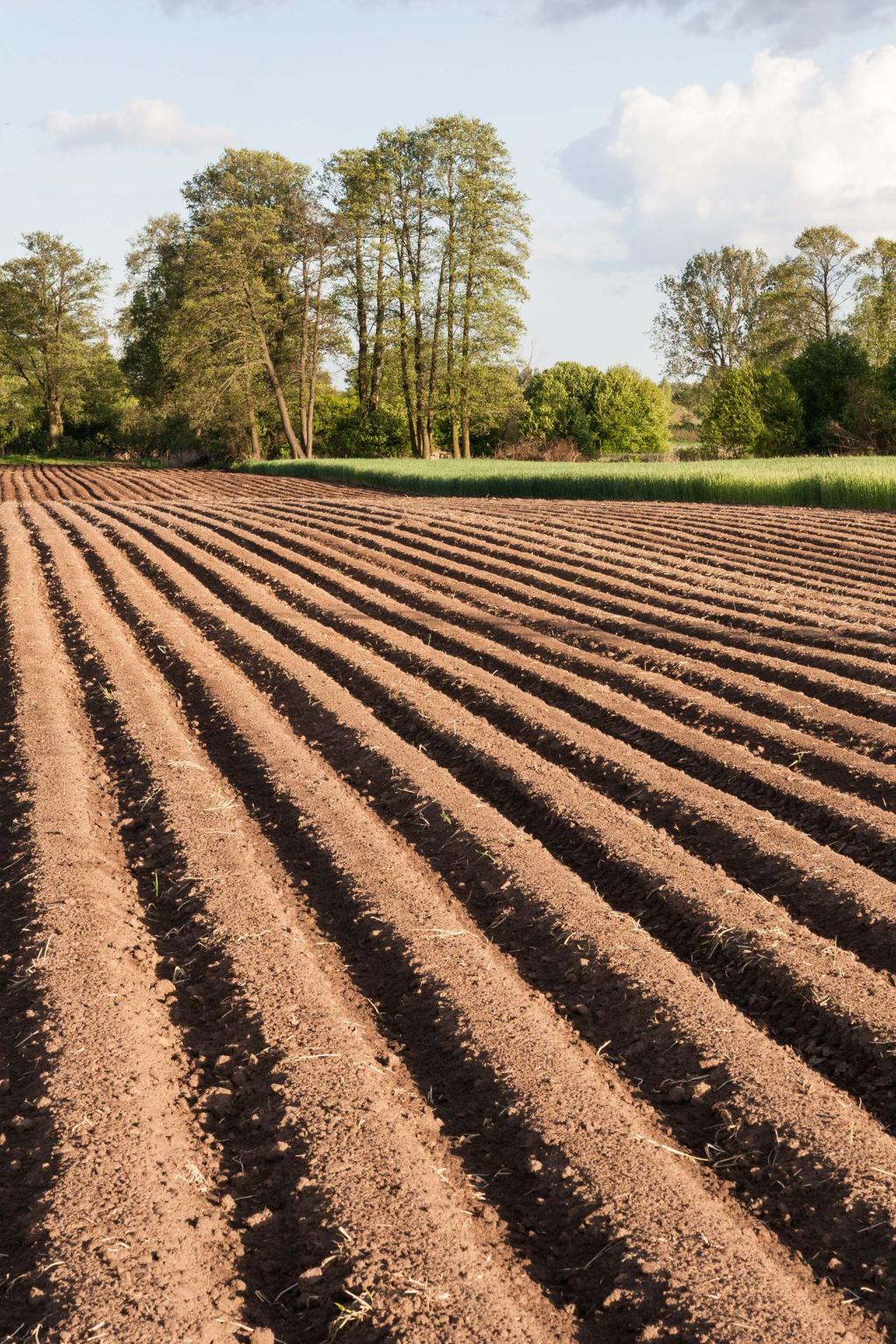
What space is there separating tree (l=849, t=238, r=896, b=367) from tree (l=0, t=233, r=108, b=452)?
34111 mm

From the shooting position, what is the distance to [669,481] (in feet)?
73.9

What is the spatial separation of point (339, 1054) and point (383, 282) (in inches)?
1605

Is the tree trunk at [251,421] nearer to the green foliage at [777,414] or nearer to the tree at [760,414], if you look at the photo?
the tree at [760,414]

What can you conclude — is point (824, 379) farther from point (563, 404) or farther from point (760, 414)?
point (563, 404)

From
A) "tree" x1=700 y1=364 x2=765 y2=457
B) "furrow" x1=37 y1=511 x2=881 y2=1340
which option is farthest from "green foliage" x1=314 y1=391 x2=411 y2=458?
"furrow" x1=37 y1=511 x2=881 y2=1340

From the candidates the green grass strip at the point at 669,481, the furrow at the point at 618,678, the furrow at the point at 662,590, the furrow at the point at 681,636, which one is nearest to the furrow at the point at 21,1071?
the furrow at the point at 618,678

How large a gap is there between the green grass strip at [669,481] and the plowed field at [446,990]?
1187 cm

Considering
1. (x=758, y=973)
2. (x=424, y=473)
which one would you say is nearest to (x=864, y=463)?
(x=424, y=473)

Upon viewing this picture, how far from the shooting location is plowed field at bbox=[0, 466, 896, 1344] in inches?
107

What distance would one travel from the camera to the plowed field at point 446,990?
272 centimetres

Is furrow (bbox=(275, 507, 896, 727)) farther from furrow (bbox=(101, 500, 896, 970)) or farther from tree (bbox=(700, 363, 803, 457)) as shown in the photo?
tree (bbox=(700, 363, 803, 457))

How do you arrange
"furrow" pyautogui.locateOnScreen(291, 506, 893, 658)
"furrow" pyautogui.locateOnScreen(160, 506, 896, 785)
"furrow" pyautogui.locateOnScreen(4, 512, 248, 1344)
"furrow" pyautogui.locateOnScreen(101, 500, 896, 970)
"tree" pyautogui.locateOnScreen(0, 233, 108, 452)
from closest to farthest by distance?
"furrow" pyautogui.locateOnScreen(4, 512, 248, 1344), "furrow" pyautogui.locateOnScreen(101, 500, 896, 970), "furrow" pyautogui.locateOnScreen(160, 506, 896, 785), "furrow" pyautogui.locateOnScreen(291, 506, 893, 658), "tree" pyautogui.locateOnScreen(0, 233, 108, 452)

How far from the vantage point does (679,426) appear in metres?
62.2

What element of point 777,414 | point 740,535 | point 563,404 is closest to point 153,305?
point 563,404
